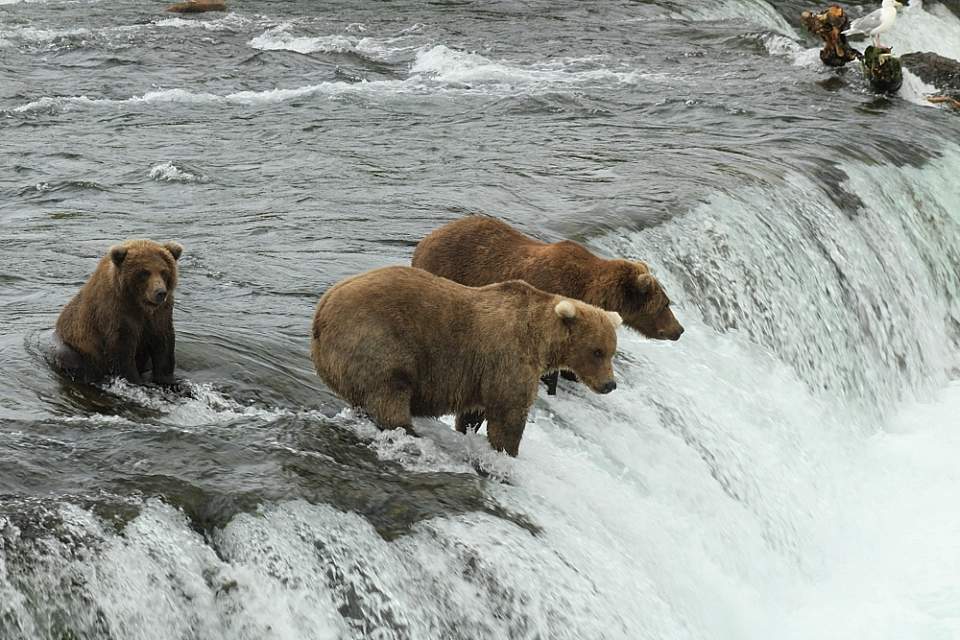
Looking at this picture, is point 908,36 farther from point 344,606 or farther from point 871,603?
point 344,606

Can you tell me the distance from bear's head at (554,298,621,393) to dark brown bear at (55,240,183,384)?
6.36 feet

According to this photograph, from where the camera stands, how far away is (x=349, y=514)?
5.03 m

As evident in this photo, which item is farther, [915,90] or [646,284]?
[915,90]

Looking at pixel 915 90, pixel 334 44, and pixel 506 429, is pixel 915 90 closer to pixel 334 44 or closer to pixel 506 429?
pixel 334 44

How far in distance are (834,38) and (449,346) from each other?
43.9 ft

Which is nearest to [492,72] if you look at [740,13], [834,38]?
[834,38]

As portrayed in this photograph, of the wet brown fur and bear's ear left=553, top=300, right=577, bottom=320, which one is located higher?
bear's ear left=553, top=300, right=577, bottom=320

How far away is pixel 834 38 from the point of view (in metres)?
17.5

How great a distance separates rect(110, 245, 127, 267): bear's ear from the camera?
6.09 meters

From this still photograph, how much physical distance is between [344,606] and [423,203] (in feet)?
19.9

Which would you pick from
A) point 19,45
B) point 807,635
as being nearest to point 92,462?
point 807,635

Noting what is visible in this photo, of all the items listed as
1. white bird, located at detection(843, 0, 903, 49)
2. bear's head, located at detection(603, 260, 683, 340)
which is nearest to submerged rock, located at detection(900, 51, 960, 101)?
white bird, located at detection(843, 0, 903, 49)

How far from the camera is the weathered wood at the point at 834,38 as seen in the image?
17500mm

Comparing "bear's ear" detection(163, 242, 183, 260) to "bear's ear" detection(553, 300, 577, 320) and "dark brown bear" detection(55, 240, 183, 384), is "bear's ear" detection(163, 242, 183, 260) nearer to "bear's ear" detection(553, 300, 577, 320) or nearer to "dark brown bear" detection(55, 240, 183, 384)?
"dark brown bear" detection(55, 240, 183, 384)
